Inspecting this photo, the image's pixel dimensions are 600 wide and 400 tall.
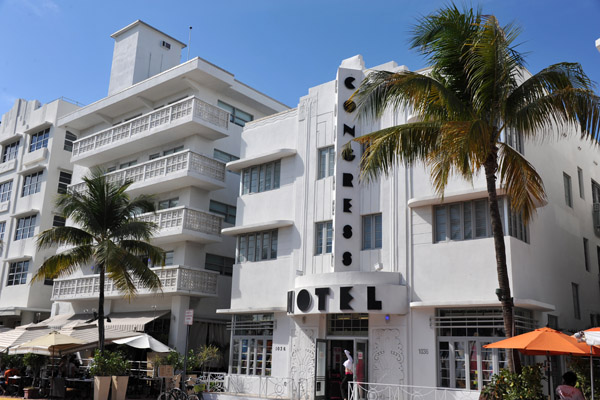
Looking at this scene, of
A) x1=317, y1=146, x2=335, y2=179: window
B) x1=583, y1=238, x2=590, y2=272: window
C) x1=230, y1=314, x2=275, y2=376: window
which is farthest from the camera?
x1=583, y1=238, x2=590, y2=272: window

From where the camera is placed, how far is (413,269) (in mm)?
21625

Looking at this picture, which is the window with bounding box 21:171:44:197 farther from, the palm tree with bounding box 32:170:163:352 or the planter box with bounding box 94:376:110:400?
the planter box with bounding box 94:376:110:400

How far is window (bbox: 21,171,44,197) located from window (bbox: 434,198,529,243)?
97.3 feet

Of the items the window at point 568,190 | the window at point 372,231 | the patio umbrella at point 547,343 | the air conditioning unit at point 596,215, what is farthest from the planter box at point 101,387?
the air conditioning unit at point 596,215

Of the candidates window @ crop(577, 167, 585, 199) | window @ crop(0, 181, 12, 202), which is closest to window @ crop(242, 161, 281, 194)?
window @ crop(577, 167, 585, 199)

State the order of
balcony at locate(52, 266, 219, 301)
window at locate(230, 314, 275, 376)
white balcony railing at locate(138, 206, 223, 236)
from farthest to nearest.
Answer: white balcony railing at locate(138, 206, 223, 236) → balcony at locate(52, 266, 219, 301) → window at locate(230, 314, 275, 376)

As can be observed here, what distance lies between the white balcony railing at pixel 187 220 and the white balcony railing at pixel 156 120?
15.5 ft

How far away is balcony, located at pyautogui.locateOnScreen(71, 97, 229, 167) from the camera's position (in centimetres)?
3094

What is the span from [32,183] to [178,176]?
17281 millimetres

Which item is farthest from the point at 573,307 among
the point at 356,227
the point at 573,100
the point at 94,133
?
the point at 94,133

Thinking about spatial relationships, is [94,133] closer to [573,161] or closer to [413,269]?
[413,269]

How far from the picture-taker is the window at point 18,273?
4000cm

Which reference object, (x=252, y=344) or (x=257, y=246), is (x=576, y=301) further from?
(x=257, y=246)

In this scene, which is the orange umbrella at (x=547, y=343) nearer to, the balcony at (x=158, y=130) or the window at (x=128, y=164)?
the balcony at (x=158, y=130)
